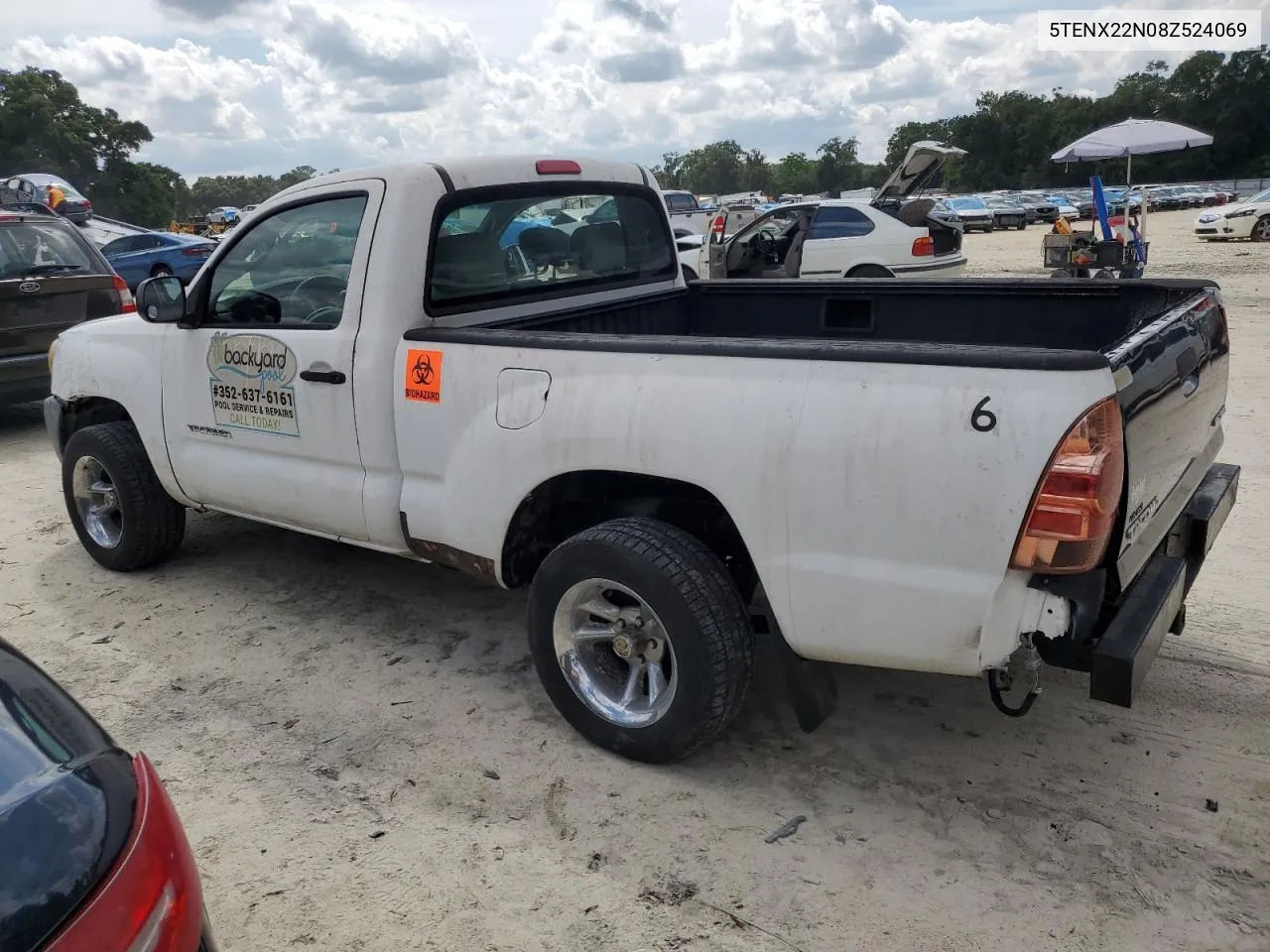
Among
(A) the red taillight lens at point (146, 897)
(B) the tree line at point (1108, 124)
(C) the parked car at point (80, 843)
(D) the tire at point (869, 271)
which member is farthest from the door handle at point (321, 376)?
(B) the tree line at point (1108, 124)

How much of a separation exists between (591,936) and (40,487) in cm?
590

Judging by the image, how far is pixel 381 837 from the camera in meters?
2.90

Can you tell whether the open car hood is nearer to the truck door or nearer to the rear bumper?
the truck door

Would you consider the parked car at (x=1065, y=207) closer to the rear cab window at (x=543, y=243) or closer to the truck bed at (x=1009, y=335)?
the truck bed at (x=1009, y=335)

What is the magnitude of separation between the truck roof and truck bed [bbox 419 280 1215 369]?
54cm

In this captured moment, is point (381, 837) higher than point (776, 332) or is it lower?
lower

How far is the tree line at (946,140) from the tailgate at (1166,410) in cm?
2699

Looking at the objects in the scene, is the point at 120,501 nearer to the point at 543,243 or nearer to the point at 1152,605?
the point at 543,243

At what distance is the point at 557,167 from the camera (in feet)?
13.7

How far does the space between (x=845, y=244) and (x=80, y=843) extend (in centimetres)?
1257

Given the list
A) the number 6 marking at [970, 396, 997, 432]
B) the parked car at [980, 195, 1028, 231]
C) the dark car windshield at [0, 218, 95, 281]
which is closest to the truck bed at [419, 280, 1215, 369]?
the number 6 marking at [970, 396, 997, 432]

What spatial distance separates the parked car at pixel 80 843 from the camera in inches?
57.5

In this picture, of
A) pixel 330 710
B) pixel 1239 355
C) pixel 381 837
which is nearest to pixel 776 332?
pixel 330 710

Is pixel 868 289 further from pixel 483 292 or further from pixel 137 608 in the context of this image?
pixel 137 608
